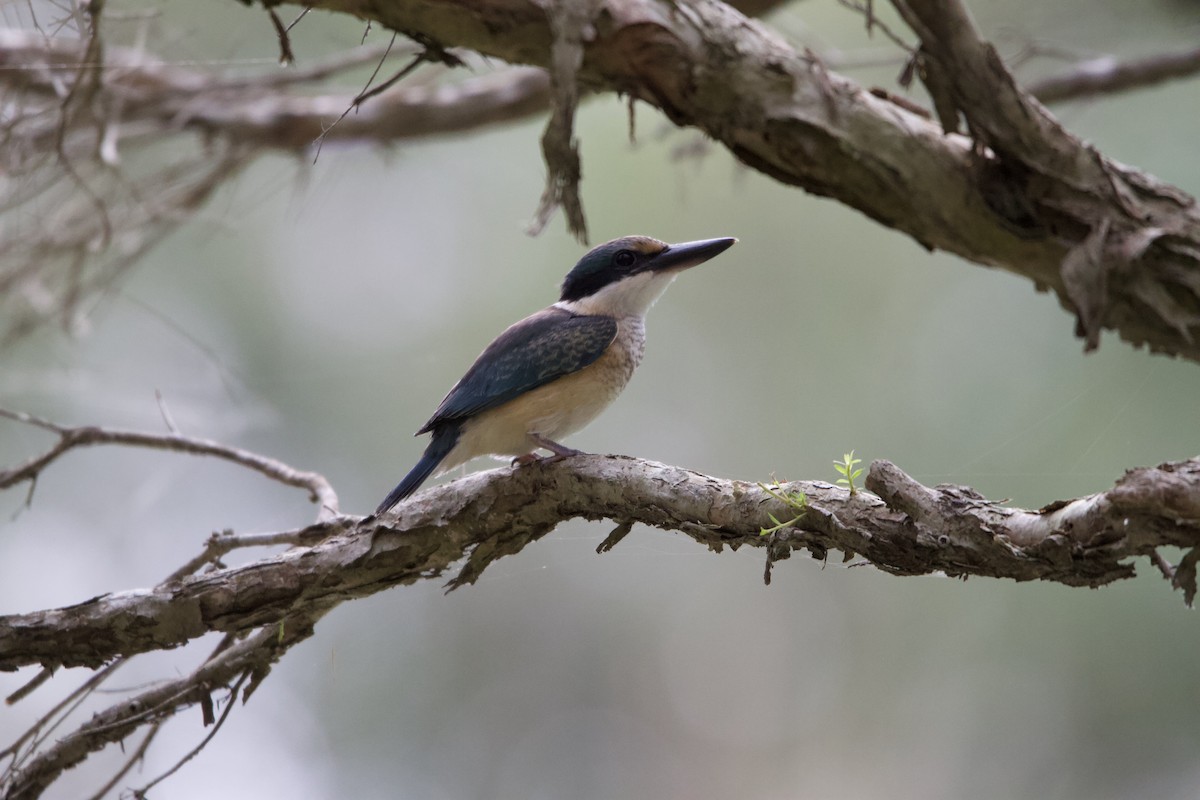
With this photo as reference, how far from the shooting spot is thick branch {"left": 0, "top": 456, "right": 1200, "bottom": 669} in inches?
67.0

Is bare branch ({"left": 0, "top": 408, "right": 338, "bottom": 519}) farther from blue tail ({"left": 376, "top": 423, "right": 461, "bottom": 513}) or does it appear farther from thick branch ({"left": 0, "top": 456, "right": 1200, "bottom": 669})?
thick branch ({"left": 0, "top": 456, "right": 1200, "bottom": 669})

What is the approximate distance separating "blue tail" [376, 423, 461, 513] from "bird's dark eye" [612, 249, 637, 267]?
0.84m

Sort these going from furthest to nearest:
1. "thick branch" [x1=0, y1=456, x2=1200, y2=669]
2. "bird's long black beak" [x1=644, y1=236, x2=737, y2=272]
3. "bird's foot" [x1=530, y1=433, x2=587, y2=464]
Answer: "bird's long black beak" [x1=644, y1=236, x2=737, y2=272], "bird's foot" [x1=530, y1=433, x2=587, y2=464], "thick branch" [x1=0, y1=456, x2=1200, y2=669]

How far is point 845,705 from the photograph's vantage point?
6.50 meters

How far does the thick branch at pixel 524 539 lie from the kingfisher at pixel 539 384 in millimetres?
301

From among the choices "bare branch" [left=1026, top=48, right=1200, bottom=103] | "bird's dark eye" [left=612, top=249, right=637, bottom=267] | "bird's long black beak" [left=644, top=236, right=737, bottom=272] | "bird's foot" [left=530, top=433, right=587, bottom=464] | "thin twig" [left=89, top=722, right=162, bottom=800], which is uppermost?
"bare branch" [left=1026, top=48, right=1200, bottom=103]

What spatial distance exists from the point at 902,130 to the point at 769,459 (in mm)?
3372

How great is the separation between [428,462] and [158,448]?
2.38ft

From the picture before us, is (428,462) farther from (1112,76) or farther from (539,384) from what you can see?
(1112,76)

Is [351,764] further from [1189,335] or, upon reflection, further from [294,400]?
[1189,335]

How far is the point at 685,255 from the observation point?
3273 mm

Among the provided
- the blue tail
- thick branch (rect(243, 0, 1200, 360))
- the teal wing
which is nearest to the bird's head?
the teal wing

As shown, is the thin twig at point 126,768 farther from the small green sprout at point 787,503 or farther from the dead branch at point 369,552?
the small green sprout at point 787,503

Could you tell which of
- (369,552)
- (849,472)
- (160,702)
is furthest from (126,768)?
(849,472)
